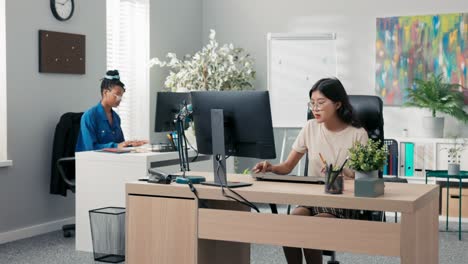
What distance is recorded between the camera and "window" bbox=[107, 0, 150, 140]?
7.07 m

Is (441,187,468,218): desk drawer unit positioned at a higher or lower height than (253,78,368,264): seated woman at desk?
lower

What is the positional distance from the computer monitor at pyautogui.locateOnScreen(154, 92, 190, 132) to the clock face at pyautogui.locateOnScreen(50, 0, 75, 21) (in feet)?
4.24

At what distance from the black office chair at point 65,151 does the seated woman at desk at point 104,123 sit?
242 mm

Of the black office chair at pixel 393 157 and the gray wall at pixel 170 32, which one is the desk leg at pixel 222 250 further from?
the gray wall at pixel 170 32

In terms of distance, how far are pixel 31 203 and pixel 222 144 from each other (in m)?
2.84

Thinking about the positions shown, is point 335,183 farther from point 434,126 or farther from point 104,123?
point 434,126

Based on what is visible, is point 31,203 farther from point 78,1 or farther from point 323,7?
point 323,7

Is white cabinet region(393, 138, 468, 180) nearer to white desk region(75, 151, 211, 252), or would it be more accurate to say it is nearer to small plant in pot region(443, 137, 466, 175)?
small plant in pot region(443, 137, 466, 175)

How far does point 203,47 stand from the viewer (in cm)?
818

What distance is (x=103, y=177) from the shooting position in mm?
5168

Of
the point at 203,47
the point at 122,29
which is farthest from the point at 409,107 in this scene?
the point at 122,29

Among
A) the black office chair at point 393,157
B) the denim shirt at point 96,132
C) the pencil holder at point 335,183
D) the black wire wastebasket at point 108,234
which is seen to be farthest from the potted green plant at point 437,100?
the pencil holder at point 335,183

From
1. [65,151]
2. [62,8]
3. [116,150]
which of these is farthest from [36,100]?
[116,150]

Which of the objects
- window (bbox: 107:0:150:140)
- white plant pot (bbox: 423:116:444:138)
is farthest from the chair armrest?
white plant pot (bbox: 423:116:444:138)
